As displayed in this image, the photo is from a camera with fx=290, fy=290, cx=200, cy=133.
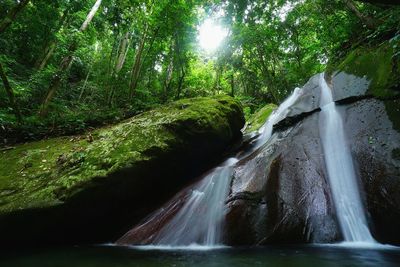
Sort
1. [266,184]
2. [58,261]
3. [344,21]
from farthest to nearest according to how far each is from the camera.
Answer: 1. [344,21]
2. [266,184]
3. [58,261]

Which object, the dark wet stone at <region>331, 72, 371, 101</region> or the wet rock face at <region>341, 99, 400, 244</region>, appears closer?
the wet rock face at <region>341, 99, 400, 244</region>

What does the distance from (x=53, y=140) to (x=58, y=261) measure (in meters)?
3.57

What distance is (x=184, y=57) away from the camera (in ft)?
40.0

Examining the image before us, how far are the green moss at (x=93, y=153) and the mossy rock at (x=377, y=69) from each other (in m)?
3.45

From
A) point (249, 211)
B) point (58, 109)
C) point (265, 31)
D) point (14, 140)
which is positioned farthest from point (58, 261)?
point (265, 31)

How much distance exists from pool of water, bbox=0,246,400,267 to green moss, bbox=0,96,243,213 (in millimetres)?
1028

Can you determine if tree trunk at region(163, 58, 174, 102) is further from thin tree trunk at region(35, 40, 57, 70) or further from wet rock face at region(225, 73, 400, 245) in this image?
wet rock face at region(225, 73, 400, 245)

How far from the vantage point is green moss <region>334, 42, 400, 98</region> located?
576 cm

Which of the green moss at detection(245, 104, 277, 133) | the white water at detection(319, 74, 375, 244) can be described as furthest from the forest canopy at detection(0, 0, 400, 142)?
the green moss at detection(245, 104, 277, 133)

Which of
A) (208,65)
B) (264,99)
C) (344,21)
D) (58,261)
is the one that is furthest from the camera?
(208,65)

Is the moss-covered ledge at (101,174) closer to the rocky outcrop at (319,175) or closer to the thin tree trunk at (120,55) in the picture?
the rocky outcrop at (319,175)

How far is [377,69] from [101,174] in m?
6.19

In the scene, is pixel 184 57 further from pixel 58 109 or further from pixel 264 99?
pixel 264 99

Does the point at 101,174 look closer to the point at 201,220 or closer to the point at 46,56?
the point at 201,220
